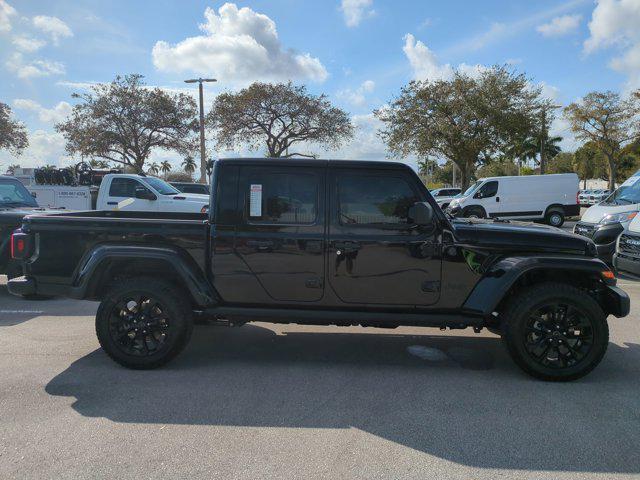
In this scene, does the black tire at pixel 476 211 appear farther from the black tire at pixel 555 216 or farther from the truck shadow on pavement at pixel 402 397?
the truck shadow on pavement at pixel 402 397

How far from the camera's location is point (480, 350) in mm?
5117

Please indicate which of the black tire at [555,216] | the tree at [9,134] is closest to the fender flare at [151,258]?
the black tire at [555,216]

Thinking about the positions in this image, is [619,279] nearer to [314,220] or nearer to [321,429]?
[314,220]

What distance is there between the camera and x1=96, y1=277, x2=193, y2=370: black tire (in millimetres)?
4297

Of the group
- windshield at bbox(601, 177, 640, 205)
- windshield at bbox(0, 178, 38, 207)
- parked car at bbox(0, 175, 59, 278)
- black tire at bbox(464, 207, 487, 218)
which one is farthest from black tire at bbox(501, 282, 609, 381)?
black tire at bbox(464, 207, 487, 218)

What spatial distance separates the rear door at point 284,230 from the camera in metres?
4.27

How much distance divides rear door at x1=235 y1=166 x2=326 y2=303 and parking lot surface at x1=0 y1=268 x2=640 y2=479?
2.78 ft

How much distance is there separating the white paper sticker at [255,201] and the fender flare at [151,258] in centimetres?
71

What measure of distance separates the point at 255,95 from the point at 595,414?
26823 millimetres

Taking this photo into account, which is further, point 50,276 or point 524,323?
point 50,276

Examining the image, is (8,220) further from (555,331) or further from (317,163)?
(555,331)

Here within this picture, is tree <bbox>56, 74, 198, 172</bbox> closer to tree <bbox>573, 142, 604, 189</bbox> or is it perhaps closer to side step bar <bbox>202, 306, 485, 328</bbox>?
side step bar <bbox>202, 306, 485, 328</bbox>

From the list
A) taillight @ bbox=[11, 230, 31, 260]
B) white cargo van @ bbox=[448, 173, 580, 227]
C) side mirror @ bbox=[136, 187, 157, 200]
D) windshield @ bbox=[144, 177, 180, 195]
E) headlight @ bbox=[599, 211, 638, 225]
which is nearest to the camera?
taillight @ bbox=[11, 230, 31, 260]

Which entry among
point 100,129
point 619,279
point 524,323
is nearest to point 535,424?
point 524,323
